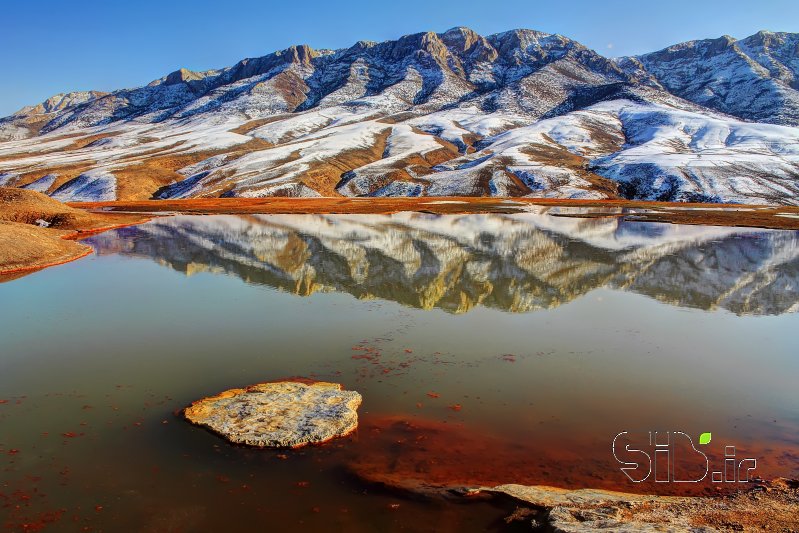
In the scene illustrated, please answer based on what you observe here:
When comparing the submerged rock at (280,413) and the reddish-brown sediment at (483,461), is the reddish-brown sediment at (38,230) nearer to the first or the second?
the submerged rock at (280,413)

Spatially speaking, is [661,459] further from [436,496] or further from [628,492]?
[436,496]

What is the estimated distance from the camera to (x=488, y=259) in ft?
152

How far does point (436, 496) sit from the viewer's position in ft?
41.3

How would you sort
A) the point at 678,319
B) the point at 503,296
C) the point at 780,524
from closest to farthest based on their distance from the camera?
the point at 780,524 → the point at 678,319 → the point at 503,296

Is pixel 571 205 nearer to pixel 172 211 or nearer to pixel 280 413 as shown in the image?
pixel 172 211

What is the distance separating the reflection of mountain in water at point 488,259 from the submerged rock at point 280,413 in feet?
45.4

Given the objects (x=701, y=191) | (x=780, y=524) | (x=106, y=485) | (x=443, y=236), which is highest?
(x=701, y=191)

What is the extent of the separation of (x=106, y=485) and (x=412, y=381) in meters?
10.6

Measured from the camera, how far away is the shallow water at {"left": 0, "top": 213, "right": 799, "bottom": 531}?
42.0 ft

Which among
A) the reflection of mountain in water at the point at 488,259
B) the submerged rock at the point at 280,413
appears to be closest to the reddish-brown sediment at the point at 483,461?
the submerged rock at the point at 280,413

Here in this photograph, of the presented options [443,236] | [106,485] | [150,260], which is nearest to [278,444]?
[106,485]

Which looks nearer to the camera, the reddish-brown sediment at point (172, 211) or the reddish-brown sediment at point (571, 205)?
the reddish-brown sediment at point (172, 211)

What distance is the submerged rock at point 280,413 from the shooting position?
597 inches

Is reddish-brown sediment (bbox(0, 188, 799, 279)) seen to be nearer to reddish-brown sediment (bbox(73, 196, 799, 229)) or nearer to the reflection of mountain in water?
reddish-brown sediment (bbox(73, 196, 799, 229))
